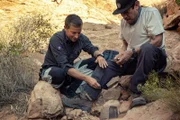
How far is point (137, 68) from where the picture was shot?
13.1 feet

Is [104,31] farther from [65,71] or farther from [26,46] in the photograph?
[65,71]

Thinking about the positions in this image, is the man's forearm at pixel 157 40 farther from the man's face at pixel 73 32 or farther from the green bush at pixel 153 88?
the man's face at pixel 73 32

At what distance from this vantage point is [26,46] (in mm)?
7777

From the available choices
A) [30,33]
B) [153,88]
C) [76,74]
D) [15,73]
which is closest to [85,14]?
[30,33]

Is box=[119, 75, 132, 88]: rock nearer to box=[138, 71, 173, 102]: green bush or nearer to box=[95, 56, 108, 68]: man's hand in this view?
box=[95, 56, 108, 68]: man's hand

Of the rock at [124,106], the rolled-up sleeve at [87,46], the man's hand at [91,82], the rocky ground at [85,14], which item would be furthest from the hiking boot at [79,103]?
the rocky ground at [85,14]

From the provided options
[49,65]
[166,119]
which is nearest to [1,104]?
[49,65]

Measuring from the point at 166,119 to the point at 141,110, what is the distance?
15.4 inches

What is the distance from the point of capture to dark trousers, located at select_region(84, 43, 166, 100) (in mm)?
3938

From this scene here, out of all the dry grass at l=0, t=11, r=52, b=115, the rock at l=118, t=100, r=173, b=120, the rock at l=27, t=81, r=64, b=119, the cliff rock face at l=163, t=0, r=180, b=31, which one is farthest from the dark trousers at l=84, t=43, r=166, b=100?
the cliff rock face at l=163, t=0, r=180, b=31

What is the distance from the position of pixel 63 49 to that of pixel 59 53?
83mm

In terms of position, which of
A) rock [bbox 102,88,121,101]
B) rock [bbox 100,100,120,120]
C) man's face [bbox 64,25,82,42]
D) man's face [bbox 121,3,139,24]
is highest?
man's face [bbox 121,3,139,24]

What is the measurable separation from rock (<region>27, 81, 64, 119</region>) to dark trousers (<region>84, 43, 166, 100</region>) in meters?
0.38

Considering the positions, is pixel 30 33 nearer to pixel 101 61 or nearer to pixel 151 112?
pixel 101 61
